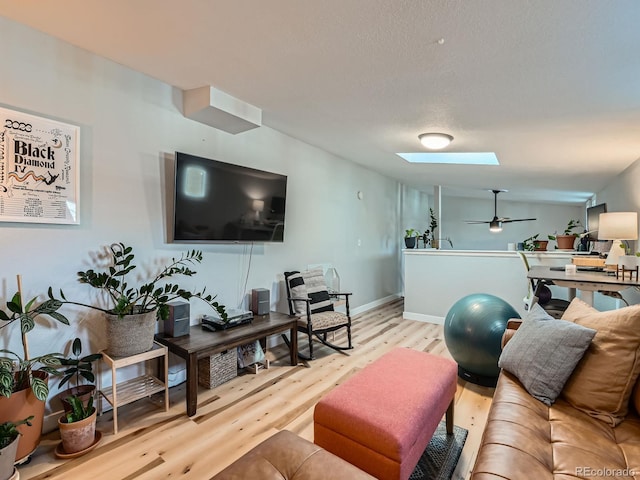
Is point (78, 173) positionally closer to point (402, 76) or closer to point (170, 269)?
point (170, 269)

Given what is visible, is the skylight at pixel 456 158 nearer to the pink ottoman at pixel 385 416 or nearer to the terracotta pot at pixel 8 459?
the pink ottoman at pixel 385 416

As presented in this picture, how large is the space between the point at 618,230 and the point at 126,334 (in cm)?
428

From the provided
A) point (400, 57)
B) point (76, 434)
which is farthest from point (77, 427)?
point (400, 57)

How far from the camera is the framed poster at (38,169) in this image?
1892mm

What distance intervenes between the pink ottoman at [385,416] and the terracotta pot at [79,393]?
146 centimetres

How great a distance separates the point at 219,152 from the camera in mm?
3082

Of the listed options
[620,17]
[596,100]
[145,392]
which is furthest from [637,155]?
[145,392]

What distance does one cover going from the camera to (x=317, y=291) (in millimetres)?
3869

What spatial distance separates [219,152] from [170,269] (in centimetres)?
115

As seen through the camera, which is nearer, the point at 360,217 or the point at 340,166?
the point at 340,166

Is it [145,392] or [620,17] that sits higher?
[620,17]

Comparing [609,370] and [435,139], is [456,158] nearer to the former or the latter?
[435,139]

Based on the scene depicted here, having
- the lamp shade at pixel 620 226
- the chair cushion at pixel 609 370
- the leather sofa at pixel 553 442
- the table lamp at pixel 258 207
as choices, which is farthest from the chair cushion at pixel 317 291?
the lamp shade at pixel 620 226

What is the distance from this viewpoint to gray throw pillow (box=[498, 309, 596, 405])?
5.16ft
